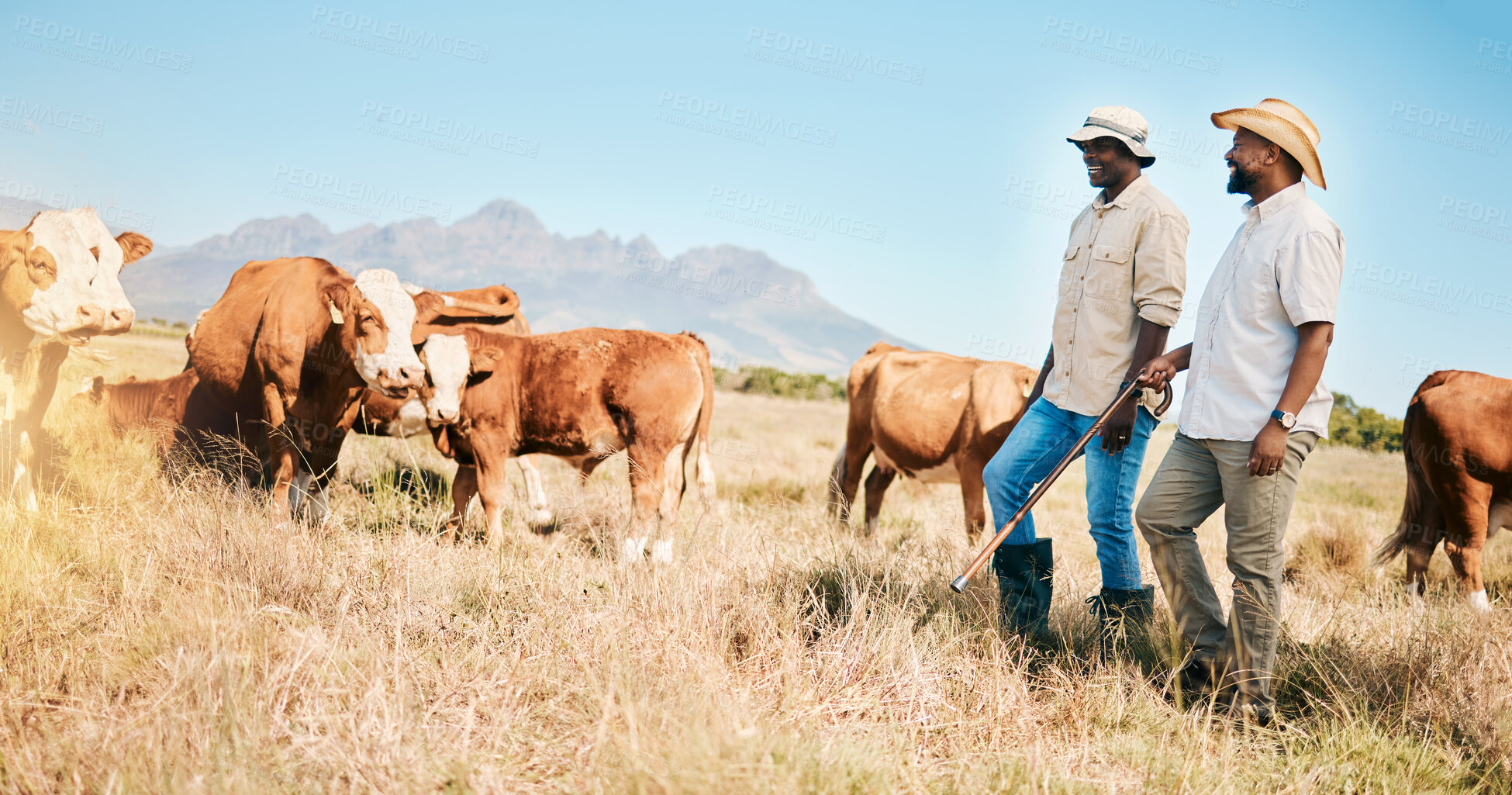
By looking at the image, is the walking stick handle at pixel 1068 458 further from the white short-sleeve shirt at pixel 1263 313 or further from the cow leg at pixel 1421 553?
the cow leg at pixel 1421 553

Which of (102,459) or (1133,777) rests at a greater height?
(1133,777)

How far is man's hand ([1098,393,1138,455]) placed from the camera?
4113mm

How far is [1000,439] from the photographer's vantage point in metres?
7.25

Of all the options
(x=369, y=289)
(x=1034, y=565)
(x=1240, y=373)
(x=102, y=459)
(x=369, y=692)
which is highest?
(x=1240, y=373)

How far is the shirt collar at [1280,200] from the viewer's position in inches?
139

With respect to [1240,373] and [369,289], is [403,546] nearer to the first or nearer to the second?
[369,289]

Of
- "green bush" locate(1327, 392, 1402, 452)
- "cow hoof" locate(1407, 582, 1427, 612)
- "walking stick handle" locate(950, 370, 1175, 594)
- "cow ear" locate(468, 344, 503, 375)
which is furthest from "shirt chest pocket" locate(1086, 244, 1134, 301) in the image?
"green bush" locate(1327, 392, 1402, 452)

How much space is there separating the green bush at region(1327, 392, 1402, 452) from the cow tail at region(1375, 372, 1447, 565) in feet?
78.7

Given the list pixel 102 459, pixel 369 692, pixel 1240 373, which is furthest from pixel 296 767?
pixel 102 459

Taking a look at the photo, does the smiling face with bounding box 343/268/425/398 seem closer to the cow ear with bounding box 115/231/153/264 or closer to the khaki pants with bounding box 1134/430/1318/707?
the cow ear with bounding box 115/231/153/264

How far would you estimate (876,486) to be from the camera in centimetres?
935

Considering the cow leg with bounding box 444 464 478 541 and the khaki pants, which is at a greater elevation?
the khaki pants

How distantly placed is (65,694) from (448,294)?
4.54 metres

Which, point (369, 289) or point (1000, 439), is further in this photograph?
point (1000, 439)
